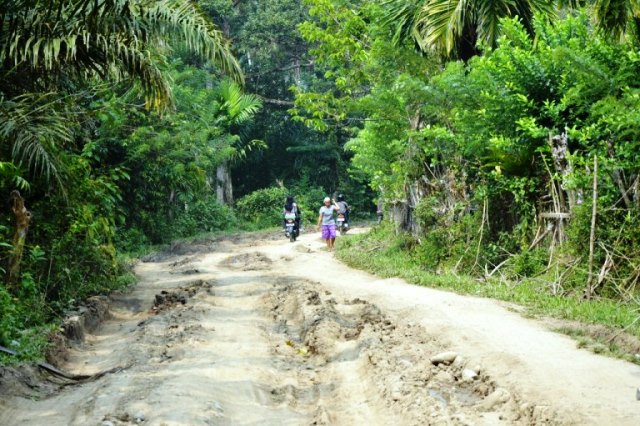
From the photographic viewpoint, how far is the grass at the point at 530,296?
703cm

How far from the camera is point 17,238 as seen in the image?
9336 mm

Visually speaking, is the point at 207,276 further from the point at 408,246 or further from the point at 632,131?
the point at 632,131

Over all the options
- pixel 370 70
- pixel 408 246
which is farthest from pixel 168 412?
pixel 370 70

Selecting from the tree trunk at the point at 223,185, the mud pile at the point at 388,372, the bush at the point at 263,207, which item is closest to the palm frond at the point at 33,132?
the mud pile at the point at 388,372

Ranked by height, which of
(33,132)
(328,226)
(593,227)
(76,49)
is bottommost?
(328,226)

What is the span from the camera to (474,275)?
490 inches

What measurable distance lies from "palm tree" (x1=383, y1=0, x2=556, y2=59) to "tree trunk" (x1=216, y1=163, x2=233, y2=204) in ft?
77.0

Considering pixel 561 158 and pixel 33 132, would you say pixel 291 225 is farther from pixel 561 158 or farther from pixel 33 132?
pixel 33 132

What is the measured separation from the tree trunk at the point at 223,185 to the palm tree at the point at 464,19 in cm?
2346

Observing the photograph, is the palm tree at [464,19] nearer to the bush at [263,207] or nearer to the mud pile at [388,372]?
the mud pile at [388,372]

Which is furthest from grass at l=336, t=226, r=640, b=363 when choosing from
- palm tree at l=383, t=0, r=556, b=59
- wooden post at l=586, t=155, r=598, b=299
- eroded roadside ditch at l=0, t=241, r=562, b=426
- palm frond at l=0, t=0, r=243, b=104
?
palm frond at l=0, t=0, r=243, b=104

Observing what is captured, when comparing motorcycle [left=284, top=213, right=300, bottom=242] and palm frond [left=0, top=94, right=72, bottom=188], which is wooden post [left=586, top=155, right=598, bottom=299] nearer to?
palm frond [left=0, top=94, right=72, bottom=188]

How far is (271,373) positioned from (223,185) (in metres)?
31.0

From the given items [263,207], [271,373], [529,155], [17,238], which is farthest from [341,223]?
[271,373]
